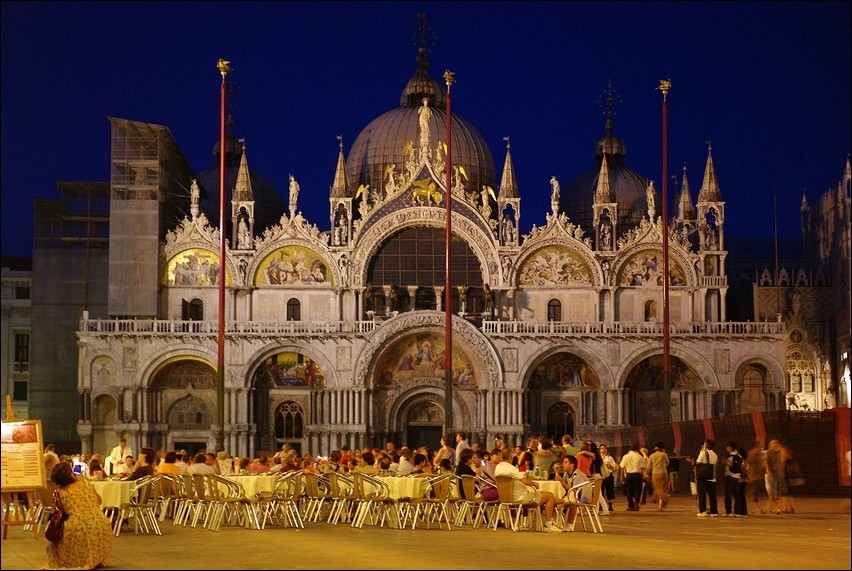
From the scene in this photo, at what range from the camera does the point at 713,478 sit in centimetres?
3244

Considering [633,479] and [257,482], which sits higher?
[257,482]

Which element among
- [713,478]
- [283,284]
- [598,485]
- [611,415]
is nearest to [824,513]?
[713,478]

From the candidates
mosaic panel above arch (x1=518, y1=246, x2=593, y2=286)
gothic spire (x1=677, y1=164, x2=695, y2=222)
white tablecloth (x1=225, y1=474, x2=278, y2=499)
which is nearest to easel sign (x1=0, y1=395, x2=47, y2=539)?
white tablecloth (x1=225, y1=474, x2=278, y2=499)

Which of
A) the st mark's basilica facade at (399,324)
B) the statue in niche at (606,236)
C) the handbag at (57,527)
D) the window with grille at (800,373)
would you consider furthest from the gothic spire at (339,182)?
the handbag at (57,527)

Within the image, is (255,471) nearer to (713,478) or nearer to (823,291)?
(713,478)

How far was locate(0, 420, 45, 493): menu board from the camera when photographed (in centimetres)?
2119

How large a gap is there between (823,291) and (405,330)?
68.4ft

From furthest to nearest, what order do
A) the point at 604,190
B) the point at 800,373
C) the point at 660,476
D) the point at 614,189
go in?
1. the point at 614,189
2. the point at 800,373
3. the point at 604,190
4. the point at 660,476

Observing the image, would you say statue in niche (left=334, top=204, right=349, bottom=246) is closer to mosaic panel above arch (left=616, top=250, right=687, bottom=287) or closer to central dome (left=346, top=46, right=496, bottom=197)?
central dome (left=346, top=46, right=496, bottom=197)

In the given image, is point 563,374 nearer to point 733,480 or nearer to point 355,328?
point 355,328

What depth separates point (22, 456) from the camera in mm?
21297

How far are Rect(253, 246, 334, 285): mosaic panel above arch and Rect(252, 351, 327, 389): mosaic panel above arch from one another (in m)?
3.30

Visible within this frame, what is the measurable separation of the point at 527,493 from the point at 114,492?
23.6 ft

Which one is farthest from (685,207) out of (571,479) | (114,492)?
(114,492)
